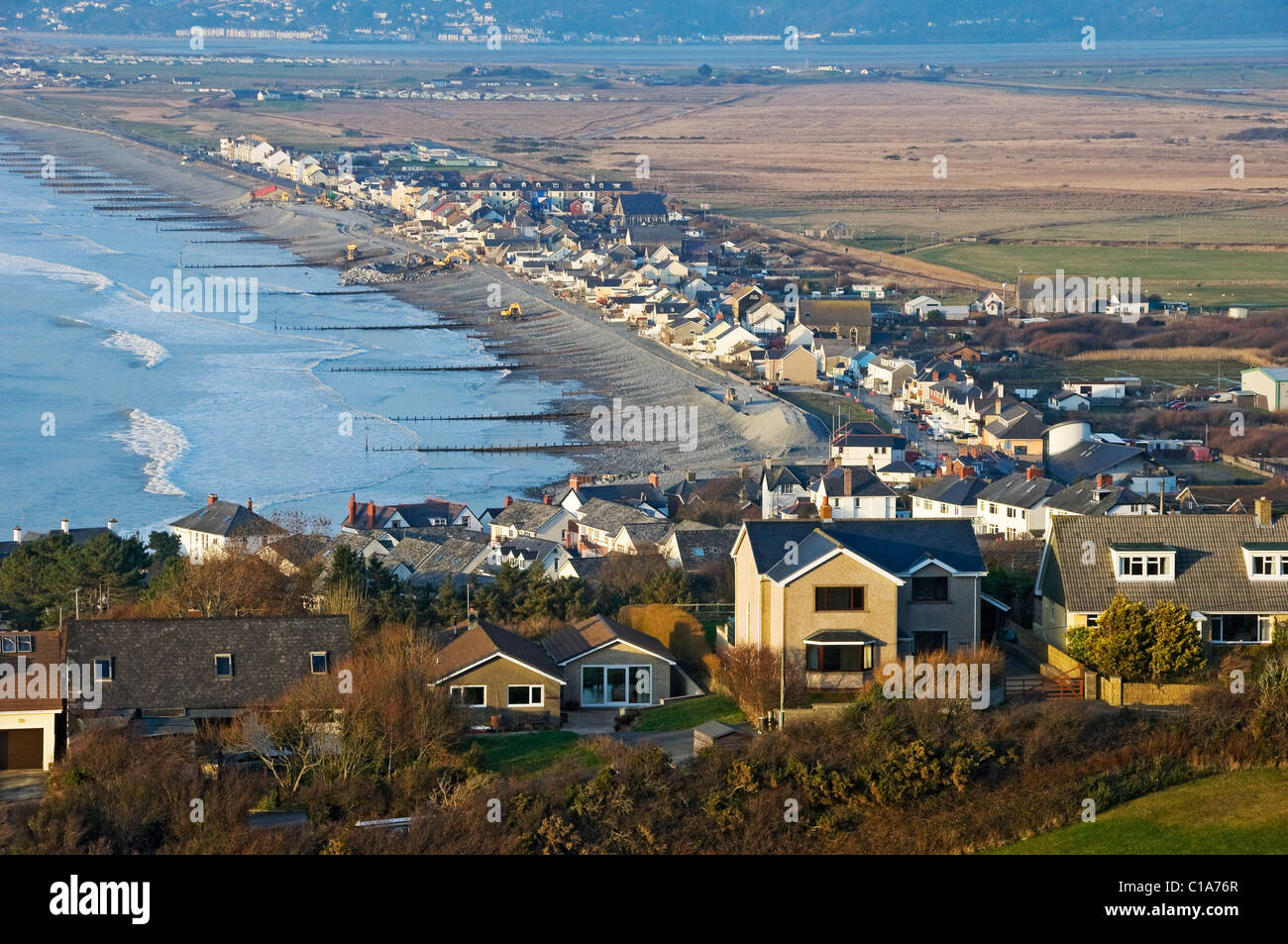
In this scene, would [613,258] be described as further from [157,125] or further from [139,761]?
[157,125]

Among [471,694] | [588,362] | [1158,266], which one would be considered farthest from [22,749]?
[1158,266]

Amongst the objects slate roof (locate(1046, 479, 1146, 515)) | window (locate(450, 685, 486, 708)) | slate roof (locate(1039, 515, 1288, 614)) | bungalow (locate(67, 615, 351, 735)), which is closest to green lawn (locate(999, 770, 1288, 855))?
slate roof (locate(1039, 515, 1288, 614))

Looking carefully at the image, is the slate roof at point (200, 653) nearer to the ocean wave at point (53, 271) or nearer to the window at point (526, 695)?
the window at point (526, 695)

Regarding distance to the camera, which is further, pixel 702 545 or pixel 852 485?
pixel 852 485

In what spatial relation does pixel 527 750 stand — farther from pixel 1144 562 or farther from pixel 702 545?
pixel 702 545

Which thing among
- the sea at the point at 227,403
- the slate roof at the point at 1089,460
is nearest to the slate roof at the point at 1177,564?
the slate roof at the point at 1089,460
